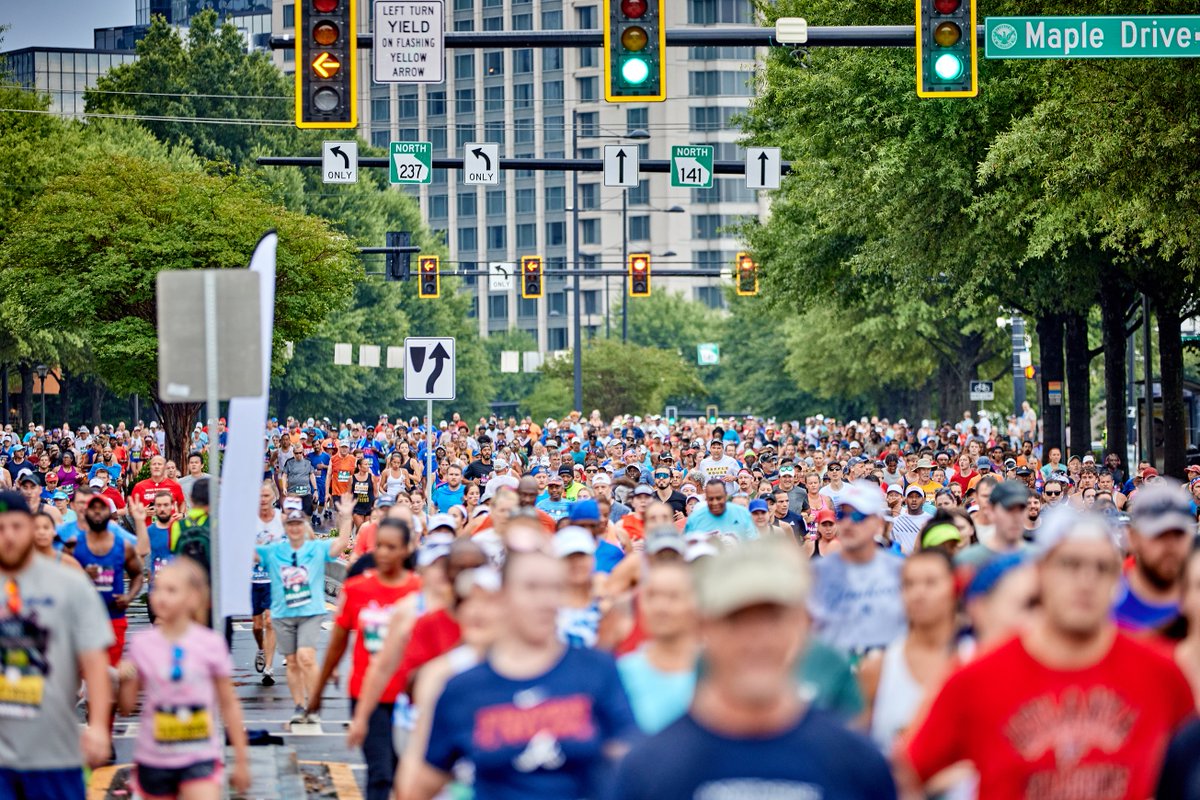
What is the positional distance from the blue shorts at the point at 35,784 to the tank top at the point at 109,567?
5842 mm

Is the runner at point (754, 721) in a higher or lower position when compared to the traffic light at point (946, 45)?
lower

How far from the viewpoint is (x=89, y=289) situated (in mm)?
34000

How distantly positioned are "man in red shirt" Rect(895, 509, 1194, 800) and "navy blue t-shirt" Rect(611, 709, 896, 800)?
3.27 feet

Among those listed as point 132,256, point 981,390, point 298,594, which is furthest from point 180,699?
point 981,390

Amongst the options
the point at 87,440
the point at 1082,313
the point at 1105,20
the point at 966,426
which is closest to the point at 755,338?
the point at 966,426

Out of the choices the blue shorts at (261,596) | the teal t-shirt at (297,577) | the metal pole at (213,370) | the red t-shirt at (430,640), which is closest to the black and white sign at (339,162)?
the blue shorts at (261,596)

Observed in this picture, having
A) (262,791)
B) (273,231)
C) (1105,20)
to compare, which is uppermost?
(1105,20)

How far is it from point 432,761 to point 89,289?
2920cm

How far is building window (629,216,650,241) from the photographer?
483 feet

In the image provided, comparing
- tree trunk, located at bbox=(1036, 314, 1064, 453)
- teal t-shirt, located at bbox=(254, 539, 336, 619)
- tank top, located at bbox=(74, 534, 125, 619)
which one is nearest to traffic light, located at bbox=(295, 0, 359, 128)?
teal t-shirt, located at bbox=(254, 539, 336, 619)

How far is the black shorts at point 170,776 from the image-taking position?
8.41 meters

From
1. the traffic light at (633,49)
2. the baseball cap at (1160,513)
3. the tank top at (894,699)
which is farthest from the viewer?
the traffic light at (633,49)

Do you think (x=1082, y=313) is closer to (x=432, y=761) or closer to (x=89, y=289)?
(x=89, y=289)

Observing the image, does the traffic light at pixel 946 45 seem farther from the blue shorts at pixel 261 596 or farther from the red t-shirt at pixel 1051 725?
the red t-shirt at pixel 1051 725
